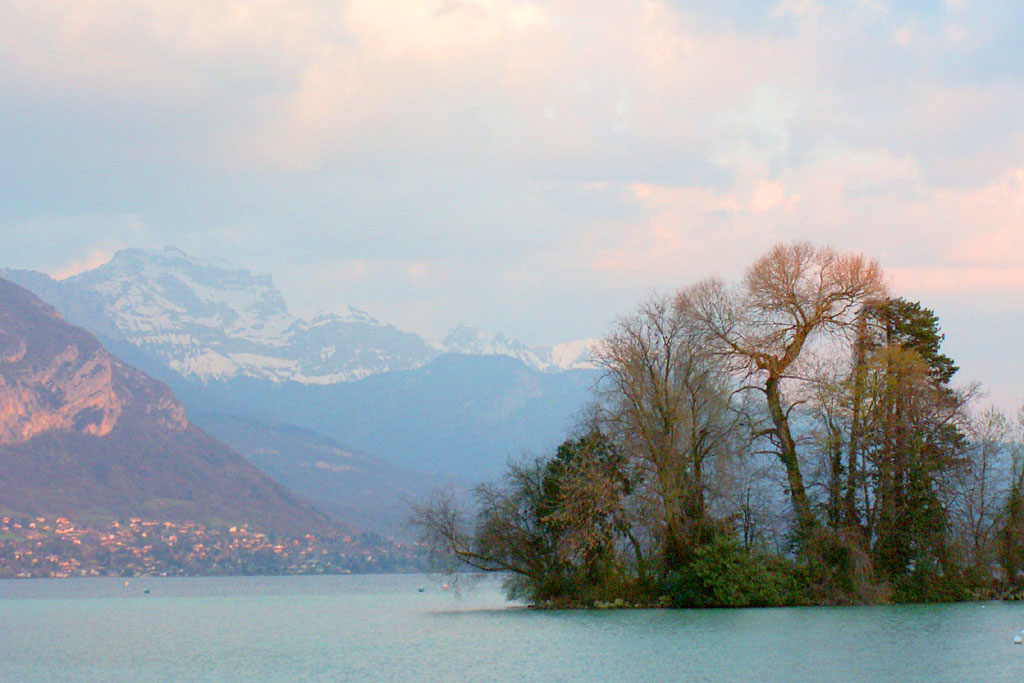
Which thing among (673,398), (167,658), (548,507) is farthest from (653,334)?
(167,658)

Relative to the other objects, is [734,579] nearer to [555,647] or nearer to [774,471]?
[774,471]

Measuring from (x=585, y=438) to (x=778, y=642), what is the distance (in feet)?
66.5

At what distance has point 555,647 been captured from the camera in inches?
1698

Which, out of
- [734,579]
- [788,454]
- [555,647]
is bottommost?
[555,647]

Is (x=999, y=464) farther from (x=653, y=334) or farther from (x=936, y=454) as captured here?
(x=653, y=334)

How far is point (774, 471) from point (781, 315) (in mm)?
7907

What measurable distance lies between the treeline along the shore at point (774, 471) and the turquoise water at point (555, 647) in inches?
97.4

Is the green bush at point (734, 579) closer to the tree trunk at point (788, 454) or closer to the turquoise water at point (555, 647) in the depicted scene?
the turquoise water at point (555, 647)

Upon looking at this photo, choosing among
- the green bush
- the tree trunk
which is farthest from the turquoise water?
the tree trunk

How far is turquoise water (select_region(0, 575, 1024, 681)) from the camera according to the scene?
35656 mm

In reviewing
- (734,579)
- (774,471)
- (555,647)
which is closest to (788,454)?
(774,471)

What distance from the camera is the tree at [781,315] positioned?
5988 cm

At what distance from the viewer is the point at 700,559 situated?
5791 centimetres

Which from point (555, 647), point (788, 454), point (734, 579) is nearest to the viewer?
point (555, 647)
